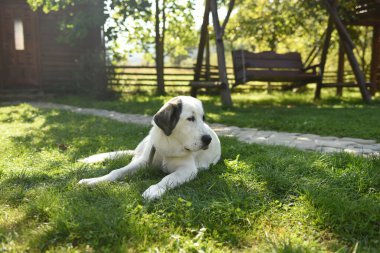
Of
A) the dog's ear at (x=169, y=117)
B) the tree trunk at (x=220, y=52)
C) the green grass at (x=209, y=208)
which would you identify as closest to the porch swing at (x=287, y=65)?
the tree trunk at (x=220, y=52)

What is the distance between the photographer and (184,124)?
3.41 metres

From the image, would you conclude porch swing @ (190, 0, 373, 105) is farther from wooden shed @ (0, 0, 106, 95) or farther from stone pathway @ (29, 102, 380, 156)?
wooden shed @ (0, 0, 106, 95)

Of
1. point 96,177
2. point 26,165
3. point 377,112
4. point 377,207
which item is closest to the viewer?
point 377,207

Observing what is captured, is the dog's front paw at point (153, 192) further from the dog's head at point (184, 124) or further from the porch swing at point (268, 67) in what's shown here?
the porch swing at point (268, 67)

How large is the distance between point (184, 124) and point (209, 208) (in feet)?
3.08

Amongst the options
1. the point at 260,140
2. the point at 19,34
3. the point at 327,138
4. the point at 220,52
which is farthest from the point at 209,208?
the point at 19,34

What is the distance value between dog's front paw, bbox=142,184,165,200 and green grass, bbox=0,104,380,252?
2.3 inches

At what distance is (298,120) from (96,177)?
499 centimetres

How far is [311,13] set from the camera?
15.6m

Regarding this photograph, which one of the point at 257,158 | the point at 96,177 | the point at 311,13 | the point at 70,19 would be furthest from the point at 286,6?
the point at 96,177

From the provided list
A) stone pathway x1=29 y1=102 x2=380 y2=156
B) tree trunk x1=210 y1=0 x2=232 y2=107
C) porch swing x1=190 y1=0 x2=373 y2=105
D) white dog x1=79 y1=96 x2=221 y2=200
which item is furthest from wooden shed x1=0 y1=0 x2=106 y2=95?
white dog x1=79 y1=96 x2=221 y2=200

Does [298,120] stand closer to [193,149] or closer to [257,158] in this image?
[257,158]

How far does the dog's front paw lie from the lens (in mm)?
2975

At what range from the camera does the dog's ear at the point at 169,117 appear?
3.37m
